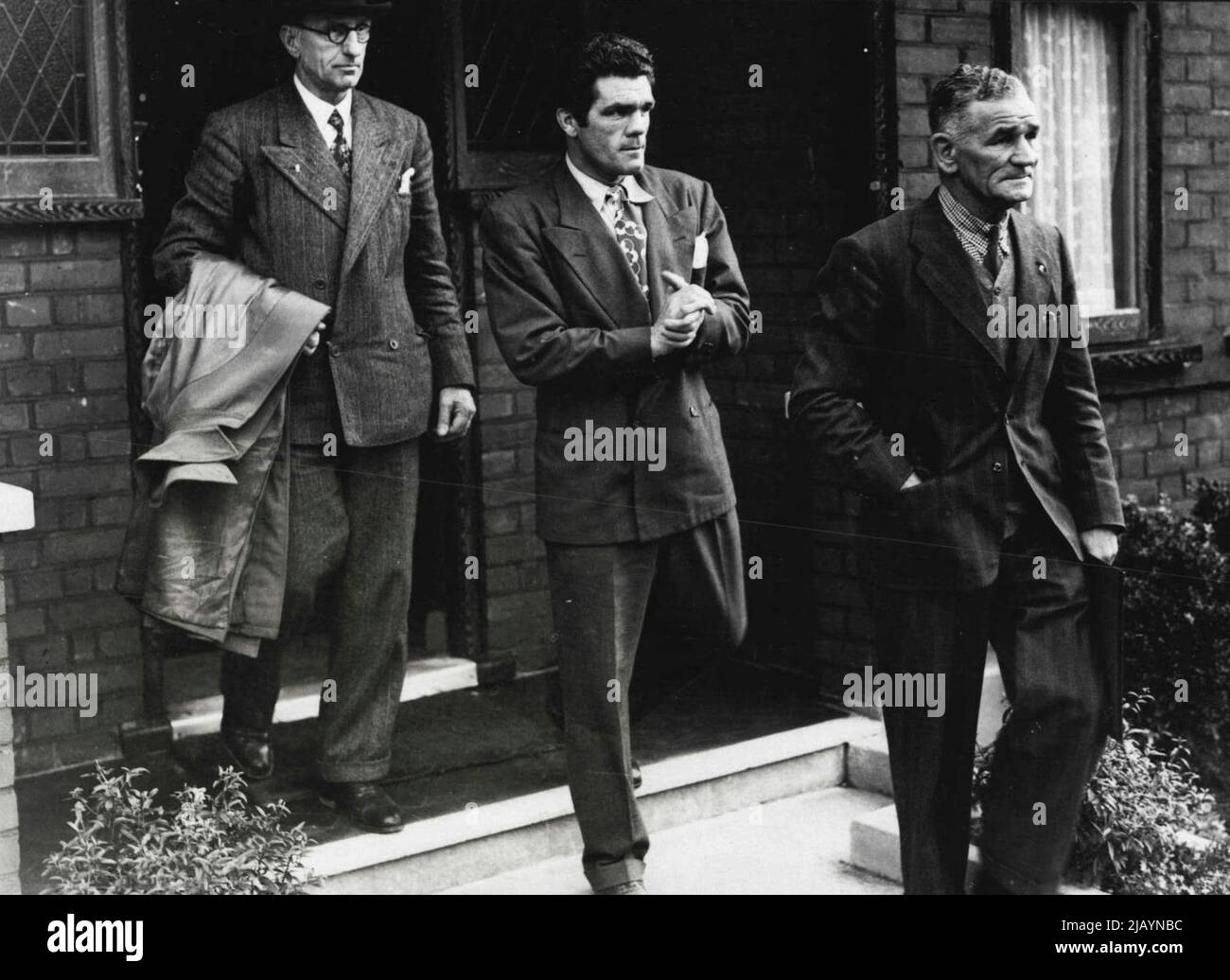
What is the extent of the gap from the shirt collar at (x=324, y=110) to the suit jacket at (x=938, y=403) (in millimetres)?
1642

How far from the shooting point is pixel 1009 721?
4.49m

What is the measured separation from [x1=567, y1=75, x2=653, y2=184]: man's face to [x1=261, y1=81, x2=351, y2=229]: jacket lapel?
31.2 inches

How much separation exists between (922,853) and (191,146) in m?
3.68

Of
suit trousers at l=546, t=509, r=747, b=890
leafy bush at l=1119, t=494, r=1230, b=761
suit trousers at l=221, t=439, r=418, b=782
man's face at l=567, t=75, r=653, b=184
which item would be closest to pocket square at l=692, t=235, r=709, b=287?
man's face at l=567, t=75, r=653, b=184

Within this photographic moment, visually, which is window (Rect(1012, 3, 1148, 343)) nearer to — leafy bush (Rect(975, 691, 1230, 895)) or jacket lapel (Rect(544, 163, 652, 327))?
leafy bush (Rect(975, 691, 1230, 895))

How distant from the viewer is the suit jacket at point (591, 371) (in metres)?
4.85

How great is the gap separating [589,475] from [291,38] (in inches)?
64.1

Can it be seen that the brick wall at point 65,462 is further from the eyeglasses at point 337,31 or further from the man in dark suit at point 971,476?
the man in dark suit at point 971,476

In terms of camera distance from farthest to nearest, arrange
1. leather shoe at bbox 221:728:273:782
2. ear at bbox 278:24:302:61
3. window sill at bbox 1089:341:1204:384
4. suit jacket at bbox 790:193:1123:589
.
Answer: window sill at bbox 1089:341:1204:384 → leather shoe at bbox 221:728:273:782 → ear at bbox 278:24:302:61 → suit jacket at bbox 790:193:1123:589

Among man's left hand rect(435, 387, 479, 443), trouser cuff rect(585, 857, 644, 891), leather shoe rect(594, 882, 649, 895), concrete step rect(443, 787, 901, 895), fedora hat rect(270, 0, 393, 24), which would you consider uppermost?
fedora hat rect(270, 0, 393, 24)

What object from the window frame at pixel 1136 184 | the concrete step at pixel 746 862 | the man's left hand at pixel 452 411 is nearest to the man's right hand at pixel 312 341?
the man's left hand at pixel 452 411

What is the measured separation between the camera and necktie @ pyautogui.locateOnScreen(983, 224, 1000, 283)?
449 centimetres
